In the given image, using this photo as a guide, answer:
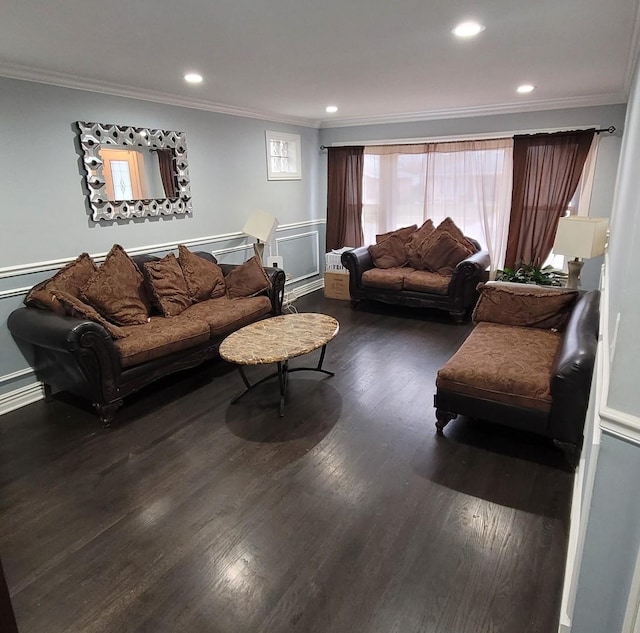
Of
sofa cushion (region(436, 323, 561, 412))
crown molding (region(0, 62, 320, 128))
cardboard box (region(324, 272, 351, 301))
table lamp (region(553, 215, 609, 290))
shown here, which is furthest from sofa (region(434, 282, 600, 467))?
crown molding (region(0, 62, 320, 128))

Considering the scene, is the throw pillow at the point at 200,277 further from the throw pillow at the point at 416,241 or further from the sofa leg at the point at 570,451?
the sofa leg at the point at 570,451

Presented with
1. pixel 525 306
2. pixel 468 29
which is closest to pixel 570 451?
pixel 525 306

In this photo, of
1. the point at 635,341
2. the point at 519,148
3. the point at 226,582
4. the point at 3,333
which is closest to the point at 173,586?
the point at 226,582

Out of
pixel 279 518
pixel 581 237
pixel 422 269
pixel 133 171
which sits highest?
pixel 133 171

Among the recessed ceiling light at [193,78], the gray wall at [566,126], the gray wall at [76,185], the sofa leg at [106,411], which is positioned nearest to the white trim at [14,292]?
the gray wall at [76,185]

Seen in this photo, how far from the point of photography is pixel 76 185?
353cm

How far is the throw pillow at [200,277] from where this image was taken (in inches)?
163

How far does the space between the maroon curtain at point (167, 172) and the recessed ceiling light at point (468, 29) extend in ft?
9.36

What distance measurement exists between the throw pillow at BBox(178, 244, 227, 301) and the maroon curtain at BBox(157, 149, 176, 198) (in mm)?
551

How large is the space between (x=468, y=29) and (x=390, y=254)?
3.38 metres

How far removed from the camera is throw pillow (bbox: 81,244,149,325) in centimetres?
335

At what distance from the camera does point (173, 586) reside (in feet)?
5.91

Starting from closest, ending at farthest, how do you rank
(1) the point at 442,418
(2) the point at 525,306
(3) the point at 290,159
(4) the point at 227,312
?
(1) the point at 442,418, (2) the point at 525,306, (4) the point at 227,312, (3) the point at 290,159

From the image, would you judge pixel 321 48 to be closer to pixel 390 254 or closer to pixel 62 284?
pixel 62 284
